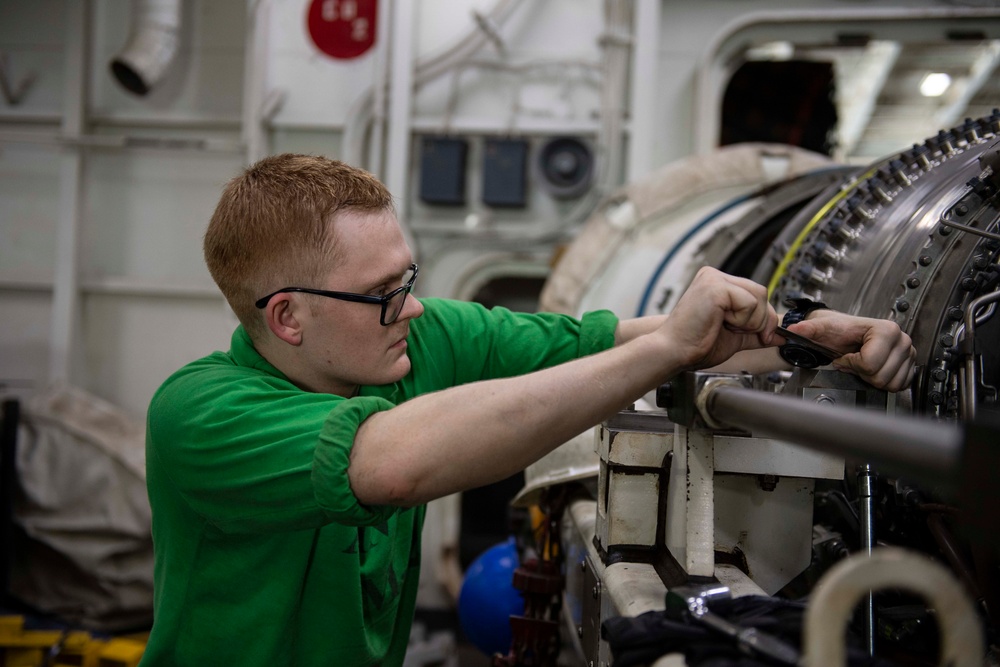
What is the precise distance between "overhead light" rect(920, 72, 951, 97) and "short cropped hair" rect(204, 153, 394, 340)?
457 centimetres

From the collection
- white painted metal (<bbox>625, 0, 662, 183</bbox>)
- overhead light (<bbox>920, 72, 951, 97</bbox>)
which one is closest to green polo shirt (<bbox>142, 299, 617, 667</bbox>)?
white painted metal (<bbox>625, 0, 662, 183</bbox>)

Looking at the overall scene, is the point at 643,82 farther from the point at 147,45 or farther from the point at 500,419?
the point at 500,419

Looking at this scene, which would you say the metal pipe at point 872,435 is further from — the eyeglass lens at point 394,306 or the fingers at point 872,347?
the eyeglass lens at point 394,306

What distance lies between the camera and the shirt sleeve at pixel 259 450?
789 mm

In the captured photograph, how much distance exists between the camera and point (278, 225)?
39.4 inches

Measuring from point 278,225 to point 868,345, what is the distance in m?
0.75

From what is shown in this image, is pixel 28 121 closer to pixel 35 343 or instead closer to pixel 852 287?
pixel 35 343

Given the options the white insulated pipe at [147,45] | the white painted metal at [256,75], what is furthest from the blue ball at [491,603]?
the white insulated pipe at [147,45]

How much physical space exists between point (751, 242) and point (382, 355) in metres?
1.07

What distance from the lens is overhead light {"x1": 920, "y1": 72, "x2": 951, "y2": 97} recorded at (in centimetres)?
454

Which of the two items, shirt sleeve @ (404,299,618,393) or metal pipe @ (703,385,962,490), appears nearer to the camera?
metal pipe @ (703,385,962,490)

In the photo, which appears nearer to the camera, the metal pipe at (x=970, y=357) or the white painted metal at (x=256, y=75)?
the metal pipe at (x=970, y=357)

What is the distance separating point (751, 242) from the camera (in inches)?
70.9

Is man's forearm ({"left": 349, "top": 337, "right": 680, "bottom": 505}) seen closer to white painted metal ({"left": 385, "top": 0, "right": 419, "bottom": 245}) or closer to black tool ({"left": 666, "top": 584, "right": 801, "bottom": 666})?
black tool ({"left": 666, "top": 584, "right": 801, "bottom": 666})
